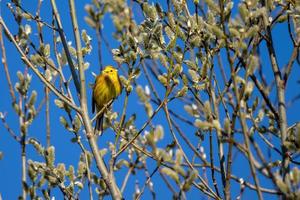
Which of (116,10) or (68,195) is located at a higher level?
(116,10)

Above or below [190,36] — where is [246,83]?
below

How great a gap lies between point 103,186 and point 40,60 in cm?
89

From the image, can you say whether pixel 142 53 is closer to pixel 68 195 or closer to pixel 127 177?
pixel 127 177

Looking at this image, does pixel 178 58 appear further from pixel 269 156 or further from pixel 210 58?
pixel 269 156

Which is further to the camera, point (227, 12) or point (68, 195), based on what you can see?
point (68, 195)

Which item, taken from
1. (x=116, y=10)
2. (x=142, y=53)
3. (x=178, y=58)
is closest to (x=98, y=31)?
(x=116, y=10)

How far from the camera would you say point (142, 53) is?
3.24m

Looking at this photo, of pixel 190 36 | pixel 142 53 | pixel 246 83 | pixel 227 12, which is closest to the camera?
pixel 246 83

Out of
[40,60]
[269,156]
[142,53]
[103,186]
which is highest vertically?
[40,60]

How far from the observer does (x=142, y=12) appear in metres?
3.61

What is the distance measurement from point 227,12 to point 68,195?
1457 mm

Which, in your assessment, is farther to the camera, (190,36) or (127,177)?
(190,36)

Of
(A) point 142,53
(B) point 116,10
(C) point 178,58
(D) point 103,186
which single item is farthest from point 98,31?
(D) point 103,186

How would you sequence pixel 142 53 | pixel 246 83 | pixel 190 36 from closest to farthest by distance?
pixel 246 83 → pixel 142 53 → pixel 190 36
